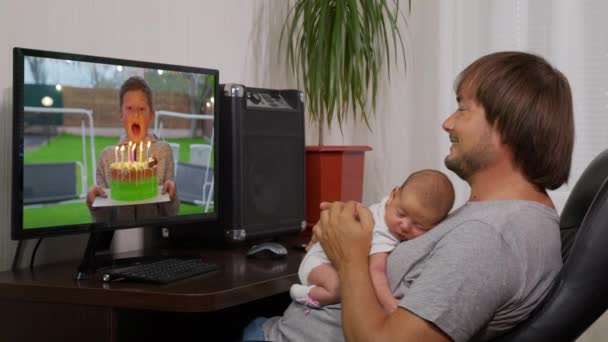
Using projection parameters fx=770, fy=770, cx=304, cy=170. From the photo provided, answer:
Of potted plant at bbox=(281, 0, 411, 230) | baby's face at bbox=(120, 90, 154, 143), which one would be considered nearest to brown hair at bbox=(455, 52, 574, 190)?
baby's face at bbox=(120, 90, 154, 143)

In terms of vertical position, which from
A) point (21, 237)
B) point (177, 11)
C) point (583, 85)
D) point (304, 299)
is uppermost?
point (177, 11)

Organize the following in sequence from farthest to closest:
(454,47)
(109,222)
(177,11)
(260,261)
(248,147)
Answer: (454,47)
(177,11)
(248,147)
(260,261)
(109,222)

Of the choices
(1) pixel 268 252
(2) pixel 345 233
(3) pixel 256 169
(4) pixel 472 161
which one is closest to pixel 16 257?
(1) pixel 268 252

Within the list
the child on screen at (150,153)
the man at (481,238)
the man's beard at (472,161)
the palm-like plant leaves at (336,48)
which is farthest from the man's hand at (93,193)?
the palm-like plant leaves at (336,48)

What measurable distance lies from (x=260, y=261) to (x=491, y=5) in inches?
61.9

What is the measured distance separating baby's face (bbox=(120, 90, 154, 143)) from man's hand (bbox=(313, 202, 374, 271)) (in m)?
0.61

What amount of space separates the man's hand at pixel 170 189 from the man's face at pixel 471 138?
0.86 m

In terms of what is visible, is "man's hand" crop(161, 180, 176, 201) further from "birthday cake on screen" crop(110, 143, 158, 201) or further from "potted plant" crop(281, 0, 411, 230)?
"potted plant" crop(281, 0, 411, 230)

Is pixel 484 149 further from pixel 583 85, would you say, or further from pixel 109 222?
pixel 583 85

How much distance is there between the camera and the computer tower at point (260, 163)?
234 centimetres

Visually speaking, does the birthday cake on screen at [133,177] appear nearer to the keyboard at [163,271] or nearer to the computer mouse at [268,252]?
the keyboard at [163,271]

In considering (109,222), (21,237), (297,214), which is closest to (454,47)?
(297,214)

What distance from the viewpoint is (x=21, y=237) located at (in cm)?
171

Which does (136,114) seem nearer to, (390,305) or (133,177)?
(133,177)
